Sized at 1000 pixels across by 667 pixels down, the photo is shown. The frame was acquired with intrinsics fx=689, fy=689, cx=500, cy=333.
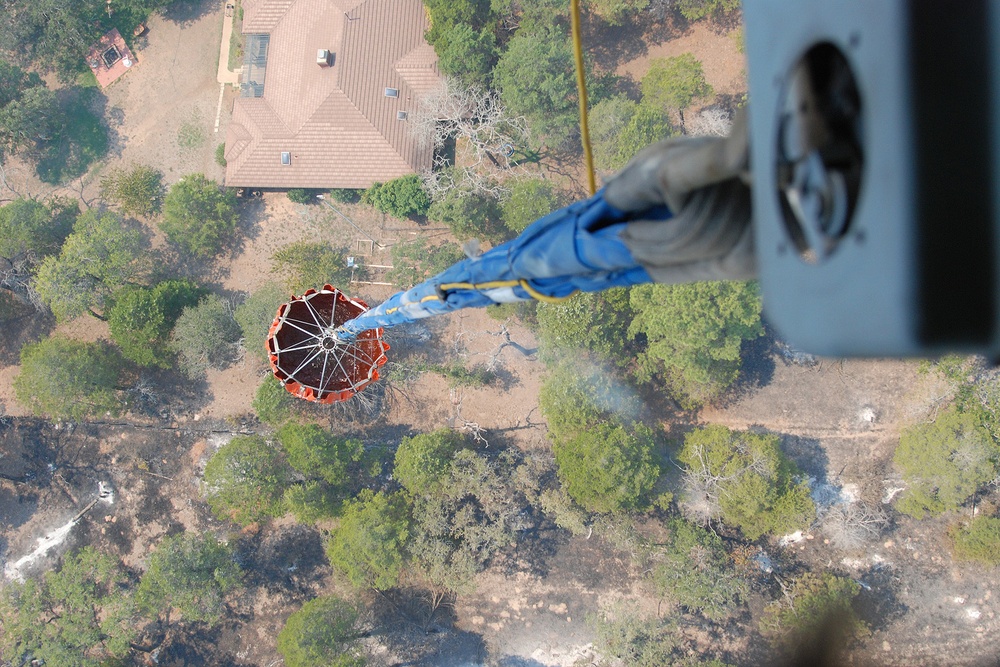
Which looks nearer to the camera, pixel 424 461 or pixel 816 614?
pixel 424 461

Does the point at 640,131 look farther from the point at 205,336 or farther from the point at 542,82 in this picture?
the point at 205,336

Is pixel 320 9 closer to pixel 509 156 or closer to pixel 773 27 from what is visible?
pixel 509 156

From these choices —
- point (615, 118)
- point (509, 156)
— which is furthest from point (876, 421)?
point (509, 156)

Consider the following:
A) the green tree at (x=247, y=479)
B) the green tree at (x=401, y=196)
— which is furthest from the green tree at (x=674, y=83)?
the green tree at (x=247, y=479)

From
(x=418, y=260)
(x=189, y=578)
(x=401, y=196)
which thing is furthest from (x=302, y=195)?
(x=189, y=578)

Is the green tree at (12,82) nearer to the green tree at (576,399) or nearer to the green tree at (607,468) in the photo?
the green tree at (576,399)

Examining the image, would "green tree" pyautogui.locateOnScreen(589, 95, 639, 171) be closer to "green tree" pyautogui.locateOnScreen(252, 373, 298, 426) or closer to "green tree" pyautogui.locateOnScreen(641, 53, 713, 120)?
"green tree" pyautogui.locateOnScreen(641, 53, 713, 120)
